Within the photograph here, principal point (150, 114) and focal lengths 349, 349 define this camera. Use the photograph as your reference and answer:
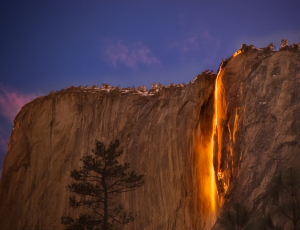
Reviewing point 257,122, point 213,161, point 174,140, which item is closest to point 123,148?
point 174,140

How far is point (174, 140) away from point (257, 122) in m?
7.86

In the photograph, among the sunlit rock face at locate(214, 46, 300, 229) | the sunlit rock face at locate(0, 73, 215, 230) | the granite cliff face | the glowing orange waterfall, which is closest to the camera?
the sunlit rock face at locate(214, 46, 300, 229)

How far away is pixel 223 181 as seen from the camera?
21.5 metres

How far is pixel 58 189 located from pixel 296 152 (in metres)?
18.6

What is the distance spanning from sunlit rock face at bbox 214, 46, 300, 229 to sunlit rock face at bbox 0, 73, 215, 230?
2.82m

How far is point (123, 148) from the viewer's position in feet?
91.5

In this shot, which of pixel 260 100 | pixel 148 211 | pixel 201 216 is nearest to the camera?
pixel 260 100

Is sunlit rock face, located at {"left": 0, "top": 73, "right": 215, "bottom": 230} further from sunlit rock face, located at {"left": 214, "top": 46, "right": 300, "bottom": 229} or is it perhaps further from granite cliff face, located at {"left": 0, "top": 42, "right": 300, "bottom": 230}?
sunlit rock face, located at {"left": 214, "top": 46, "right": 300, "bottom": 229}

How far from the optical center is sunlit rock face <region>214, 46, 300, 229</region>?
58.4ft

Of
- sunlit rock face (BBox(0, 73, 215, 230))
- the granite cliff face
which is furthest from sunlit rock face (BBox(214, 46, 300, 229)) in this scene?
sunlit rock face (BBox(0, 73, 215, 230))

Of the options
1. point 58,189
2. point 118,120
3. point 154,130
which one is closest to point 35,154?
point 58,189

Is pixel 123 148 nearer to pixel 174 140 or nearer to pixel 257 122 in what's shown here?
pixel 174 140

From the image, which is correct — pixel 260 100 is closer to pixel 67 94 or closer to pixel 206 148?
pixel 206 148

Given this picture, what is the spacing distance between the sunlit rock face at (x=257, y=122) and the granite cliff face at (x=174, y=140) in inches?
2.2
